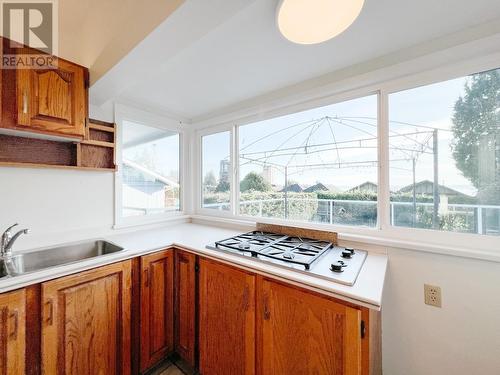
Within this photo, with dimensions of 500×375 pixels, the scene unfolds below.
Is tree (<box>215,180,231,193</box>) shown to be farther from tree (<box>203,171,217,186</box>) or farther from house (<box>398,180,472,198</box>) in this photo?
house (<box>398,180,472,198</box>)

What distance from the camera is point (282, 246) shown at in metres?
1.47

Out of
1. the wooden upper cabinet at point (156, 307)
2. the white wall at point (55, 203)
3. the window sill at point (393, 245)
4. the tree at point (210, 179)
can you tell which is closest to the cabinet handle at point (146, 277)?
the wooden upper cabinet at point (156, 307)

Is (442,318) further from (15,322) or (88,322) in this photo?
(15,322)

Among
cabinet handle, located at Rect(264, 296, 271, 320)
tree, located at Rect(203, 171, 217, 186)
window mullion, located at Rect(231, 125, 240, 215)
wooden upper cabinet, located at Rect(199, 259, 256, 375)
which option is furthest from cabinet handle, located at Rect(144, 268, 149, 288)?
tree, located at Rect(203, 171, 217, 186)

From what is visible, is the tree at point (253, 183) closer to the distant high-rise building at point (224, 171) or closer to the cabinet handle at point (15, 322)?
the distant high-rise building at point (224, 171)

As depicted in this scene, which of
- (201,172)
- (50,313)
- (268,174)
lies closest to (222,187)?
(201,172)

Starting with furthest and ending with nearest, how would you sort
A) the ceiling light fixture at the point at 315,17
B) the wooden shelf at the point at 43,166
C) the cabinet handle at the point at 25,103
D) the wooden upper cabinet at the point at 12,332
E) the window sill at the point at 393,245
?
the wooden shelf at the point at 43,166
the cabinet handle at the point at 25,103
the window sill at the point at 393,245
the wooden upper cabinet at the point at 12,332
the ceiling light fixture at the point at 315,17

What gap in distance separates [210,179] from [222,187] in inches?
9.1

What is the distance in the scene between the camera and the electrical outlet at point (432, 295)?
3.83 feet

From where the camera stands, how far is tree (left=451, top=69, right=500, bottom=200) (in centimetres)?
111

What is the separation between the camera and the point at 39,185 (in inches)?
59.7

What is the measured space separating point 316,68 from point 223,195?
1.53 meters

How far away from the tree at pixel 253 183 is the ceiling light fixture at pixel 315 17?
1279mm

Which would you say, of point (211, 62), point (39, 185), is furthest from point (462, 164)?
point (39, 185)
